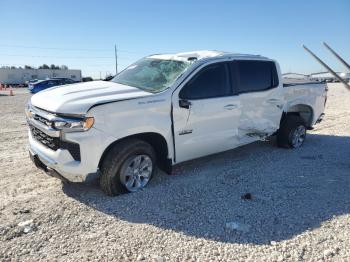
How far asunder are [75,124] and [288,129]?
5.00 metres

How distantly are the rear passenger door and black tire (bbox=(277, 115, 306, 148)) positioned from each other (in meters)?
0.46

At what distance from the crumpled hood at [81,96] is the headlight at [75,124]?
11cm

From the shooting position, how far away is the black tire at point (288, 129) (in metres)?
7.89

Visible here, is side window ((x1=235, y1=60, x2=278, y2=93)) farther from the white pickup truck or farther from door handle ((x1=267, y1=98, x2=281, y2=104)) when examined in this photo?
door handle ((x1=267, y1=98, x2=281, y2=104))

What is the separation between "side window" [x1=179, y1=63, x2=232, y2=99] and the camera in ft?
18.3

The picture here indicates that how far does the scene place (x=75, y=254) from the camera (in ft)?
11.9

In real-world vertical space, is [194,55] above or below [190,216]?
above

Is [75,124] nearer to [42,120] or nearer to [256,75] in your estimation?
[42,120]

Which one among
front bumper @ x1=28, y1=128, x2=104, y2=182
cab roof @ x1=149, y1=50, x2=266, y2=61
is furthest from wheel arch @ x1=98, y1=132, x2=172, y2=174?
cab roof @ x1=149, y1=50, x2=266, y2=61

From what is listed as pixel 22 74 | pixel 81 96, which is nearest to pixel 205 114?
pixel 81 96

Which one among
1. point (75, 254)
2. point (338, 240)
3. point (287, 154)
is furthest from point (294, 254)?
point (287, 154)

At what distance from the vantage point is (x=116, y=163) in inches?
189

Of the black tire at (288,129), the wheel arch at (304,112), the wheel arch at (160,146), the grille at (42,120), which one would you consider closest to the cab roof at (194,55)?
the wheel arch at (160,146)

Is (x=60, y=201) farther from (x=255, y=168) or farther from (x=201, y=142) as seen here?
(x=255, y=168)
